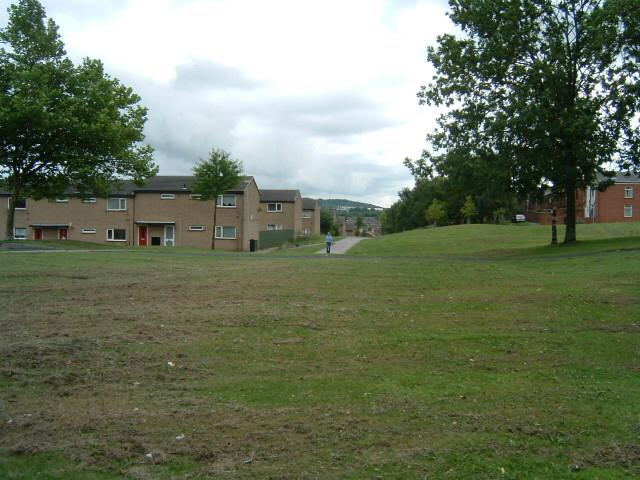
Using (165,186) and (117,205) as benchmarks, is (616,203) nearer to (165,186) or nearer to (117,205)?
(165,186)

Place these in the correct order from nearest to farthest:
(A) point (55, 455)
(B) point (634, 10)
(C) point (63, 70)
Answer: (A) point (55, 455) → (B) point (634, 10) → (C) point (63, 70)

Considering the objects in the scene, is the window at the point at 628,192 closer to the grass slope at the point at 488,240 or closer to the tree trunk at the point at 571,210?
the grass slope at the point at 488,240

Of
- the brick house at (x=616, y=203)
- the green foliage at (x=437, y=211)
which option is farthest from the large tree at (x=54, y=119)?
the green foliage at (x=437, y=211)

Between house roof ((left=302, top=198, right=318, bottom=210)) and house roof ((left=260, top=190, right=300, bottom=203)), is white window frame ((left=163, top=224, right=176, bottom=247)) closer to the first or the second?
house roof ((left=260, top=190, right=300, bottom=203))

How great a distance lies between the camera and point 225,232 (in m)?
55.6

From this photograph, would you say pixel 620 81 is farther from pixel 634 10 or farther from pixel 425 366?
pixel 425 366

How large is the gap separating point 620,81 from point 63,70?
30.0 meters

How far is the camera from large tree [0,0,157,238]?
105 ft

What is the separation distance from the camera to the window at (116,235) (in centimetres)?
5509

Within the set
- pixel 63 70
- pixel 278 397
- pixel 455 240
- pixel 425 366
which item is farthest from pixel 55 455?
pixel 455 240

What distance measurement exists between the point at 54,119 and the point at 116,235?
2463cm

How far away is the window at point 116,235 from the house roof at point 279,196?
19285 mm

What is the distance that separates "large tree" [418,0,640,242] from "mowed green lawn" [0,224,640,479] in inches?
641

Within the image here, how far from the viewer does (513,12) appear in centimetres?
2836
